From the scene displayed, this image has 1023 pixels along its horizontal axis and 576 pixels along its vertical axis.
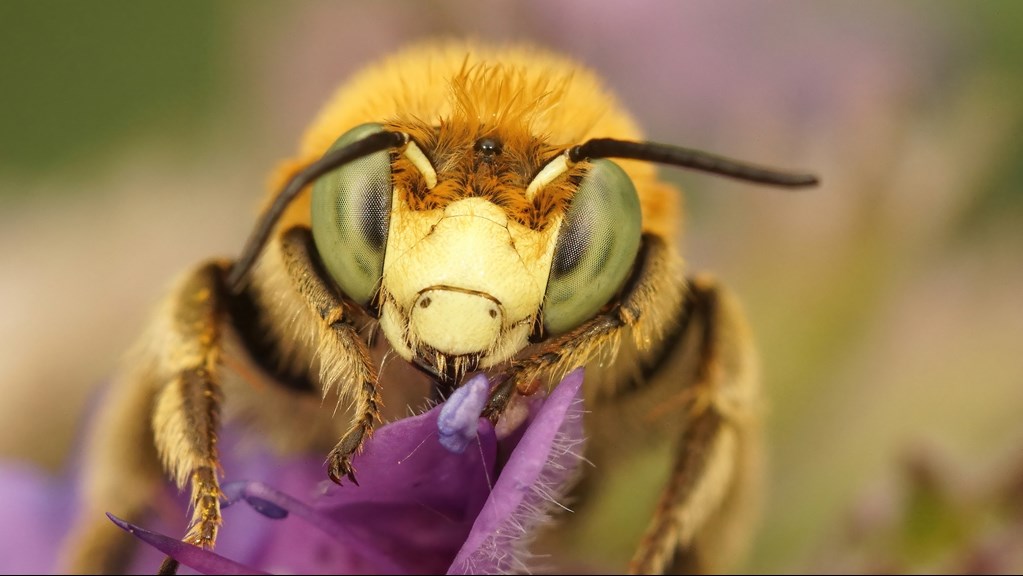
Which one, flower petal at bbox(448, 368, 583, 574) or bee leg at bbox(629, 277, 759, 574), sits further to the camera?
bee leg at bbox(629, 277, 759, 574)

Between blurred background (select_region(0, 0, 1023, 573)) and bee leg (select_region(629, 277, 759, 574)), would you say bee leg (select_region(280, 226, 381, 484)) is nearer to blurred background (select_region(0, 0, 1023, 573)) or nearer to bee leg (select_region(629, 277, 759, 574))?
bee leg (select_region(629, 277, 759, 574))

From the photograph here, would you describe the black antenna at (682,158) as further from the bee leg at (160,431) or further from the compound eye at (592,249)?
the bee leg at (160,431)

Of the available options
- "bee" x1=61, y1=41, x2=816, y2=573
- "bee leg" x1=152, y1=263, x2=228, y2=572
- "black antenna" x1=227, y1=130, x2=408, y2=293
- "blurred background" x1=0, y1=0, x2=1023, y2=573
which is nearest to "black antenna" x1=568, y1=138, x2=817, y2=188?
"bee" x1=61, y1=41, x2=816, y2=573

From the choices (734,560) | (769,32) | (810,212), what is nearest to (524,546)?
(734,560)

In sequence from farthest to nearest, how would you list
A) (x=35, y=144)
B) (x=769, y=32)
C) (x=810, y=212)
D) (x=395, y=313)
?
(x=35, y=144)
(x=769, y=32)
(x=810, y=212)
(x=395, y=313)

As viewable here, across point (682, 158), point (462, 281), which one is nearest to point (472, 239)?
point (462, 281)

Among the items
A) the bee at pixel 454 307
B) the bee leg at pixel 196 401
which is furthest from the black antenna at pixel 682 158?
the bee leg at pixel 196 401

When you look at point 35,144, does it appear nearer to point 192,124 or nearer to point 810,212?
point 192,124
